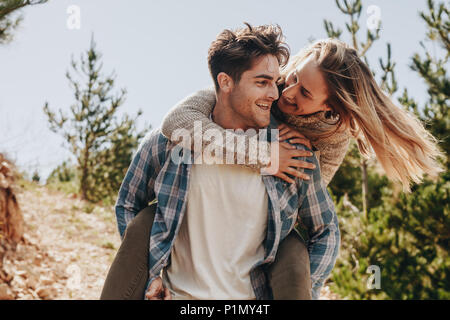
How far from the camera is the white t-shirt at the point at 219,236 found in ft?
6.14

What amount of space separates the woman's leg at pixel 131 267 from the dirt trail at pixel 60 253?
3607 mm

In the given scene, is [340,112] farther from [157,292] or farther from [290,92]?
[157,292]

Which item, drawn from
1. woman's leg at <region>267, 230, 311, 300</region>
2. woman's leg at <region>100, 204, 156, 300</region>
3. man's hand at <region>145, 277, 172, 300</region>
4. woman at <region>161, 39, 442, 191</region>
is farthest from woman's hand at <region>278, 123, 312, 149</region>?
man's hand at <region>145, 277, 172, 300</region>

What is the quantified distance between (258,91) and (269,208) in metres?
0.56

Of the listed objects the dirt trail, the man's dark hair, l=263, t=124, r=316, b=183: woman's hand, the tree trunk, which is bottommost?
the dirt trail

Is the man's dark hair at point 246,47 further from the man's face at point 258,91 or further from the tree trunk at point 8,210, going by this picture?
the tree trunk at point 8,210

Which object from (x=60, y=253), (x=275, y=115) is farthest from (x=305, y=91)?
(x=60, y=253)

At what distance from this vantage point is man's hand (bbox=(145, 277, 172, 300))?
186cm

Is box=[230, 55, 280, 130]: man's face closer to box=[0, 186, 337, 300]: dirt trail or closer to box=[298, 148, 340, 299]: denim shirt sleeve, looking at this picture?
box=[298, 148, 340, 299]: denim shirt sleeve

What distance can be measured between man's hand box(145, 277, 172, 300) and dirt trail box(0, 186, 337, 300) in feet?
12.0

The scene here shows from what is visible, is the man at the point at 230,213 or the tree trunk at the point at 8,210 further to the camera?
the tree trunk at the point at 8,210

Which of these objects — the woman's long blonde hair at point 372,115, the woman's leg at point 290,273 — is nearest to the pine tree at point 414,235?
the woman's long blonde hair at point 372,115
